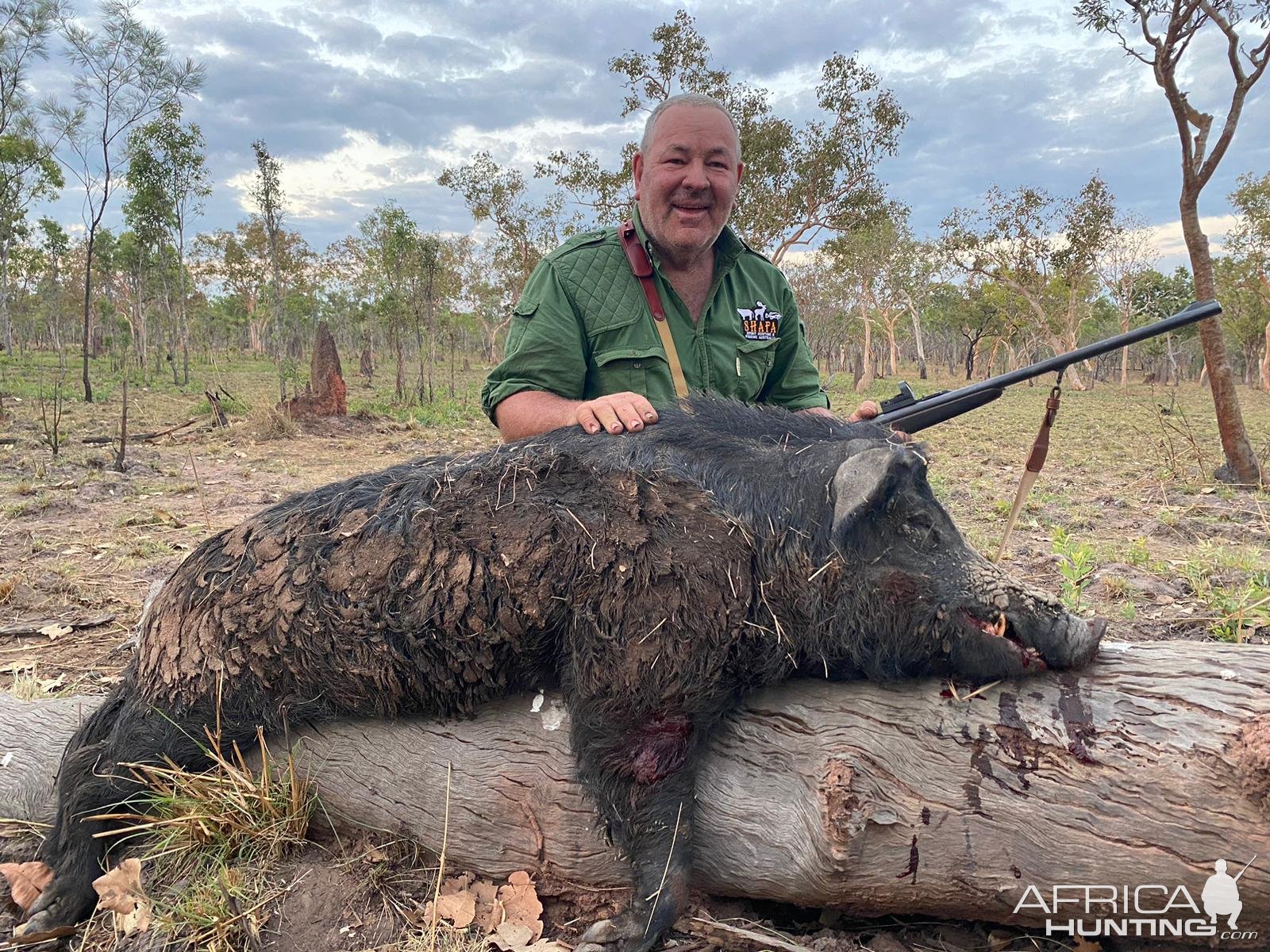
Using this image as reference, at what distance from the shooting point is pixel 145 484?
929cm

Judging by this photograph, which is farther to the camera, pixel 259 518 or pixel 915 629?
pixel 259 518

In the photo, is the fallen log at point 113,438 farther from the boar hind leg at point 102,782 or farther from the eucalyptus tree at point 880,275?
the eucalyptus tree at point 880,275

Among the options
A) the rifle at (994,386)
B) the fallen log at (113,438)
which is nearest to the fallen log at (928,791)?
the rifle at (994,386)

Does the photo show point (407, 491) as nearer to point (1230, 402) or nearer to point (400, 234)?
point (1230, 402)

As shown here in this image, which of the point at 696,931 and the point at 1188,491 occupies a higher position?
the point at 1188,491

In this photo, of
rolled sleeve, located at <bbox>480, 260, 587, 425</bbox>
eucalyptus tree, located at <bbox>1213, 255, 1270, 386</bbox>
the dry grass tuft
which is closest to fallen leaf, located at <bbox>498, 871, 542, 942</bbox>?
the dry grass tuft

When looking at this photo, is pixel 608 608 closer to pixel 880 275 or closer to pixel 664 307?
pixel 664 307

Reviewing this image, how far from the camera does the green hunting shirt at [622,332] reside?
3924 millimetres

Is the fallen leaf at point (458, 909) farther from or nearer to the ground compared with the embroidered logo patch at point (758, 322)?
nearer to the ground

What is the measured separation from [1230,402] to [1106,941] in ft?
27.4

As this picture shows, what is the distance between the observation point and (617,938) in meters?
2.33

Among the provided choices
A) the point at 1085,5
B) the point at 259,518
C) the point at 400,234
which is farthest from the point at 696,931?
the point at 400,234

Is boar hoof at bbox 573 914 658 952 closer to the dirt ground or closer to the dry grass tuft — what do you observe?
the dirt ground

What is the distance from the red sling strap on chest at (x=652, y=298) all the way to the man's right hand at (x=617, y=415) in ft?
3.57
